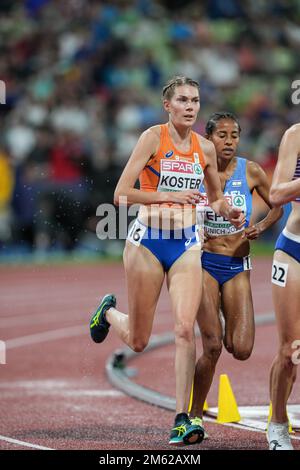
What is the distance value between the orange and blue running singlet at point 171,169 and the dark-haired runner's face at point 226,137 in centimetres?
61

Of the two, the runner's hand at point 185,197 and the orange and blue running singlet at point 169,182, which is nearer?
the runner's hand at point 185,197

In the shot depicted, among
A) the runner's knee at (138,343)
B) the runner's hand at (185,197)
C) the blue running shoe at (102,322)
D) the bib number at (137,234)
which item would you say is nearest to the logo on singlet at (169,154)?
the runner's hand at (185,197)

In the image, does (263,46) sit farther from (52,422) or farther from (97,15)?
(52,422)

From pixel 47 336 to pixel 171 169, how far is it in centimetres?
624

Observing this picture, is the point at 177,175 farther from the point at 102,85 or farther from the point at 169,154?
the point at 102,85

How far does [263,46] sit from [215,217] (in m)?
15.9

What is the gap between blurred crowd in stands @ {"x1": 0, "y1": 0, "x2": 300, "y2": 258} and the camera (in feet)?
64.0

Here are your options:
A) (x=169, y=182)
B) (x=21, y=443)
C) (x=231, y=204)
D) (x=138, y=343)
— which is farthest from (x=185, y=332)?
(x=21, y=443)

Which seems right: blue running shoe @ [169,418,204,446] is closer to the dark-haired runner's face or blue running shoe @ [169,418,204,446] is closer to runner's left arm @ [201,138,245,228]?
runner's left arm @ [201,138,245,228]

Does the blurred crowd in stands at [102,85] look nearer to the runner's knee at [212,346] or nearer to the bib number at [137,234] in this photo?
the runner's knee at [212,346]

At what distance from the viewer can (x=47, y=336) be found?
492 inches

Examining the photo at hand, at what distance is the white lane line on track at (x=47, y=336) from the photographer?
1200cm

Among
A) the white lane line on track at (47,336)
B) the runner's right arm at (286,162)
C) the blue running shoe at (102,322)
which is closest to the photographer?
the runner's right arm at (286,162)
